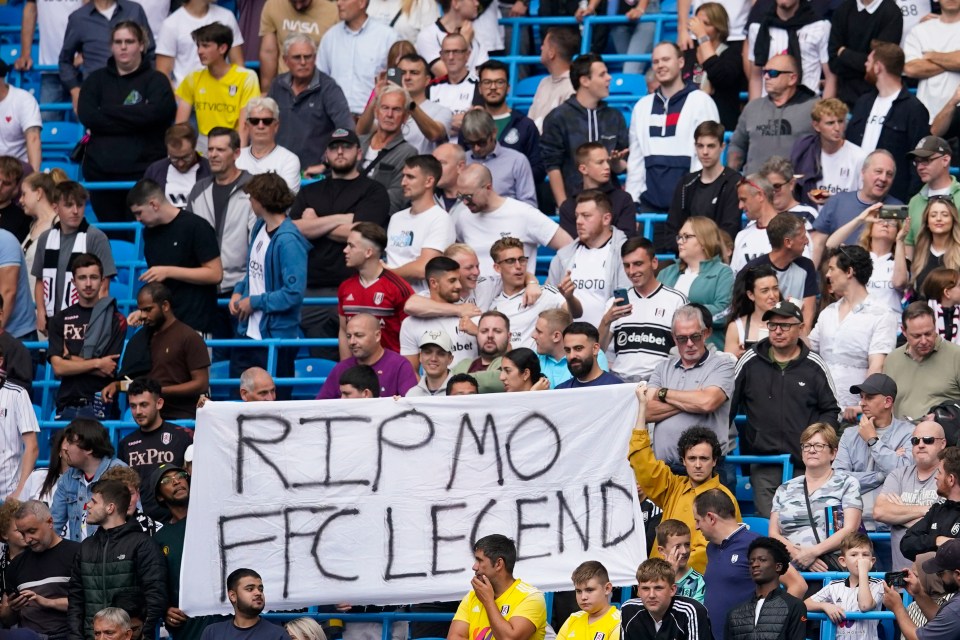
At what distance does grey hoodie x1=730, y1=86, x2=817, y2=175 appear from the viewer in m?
14.4

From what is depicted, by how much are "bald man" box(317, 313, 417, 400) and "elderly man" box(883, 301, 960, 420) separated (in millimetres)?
2956

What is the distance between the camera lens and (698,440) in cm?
1067

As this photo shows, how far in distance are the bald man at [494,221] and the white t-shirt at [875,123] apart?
235cm

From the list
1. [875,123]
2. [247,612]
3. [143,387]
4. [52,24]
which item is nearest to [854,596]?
[247,612]

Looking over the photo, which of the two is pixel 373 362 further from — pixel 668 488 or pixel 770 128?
pixel 770 128

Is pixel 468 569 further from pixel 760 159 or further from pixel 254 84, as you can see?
pixel 254 84

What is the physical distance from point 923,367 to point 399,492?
10.8ft

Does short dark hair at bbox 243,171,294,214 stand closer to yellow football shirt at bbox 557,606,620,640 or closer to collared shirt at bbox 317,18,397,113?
collared shirt at bbox 317,18,397,113

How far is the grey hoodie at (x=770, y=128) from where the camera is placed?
565 inches

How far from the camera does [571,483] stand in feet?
34.7

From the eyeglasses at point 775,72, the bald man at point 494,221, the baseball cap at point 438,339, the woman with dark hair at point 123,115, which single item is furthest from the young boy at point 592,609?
the woman with dark hair at point 123,115

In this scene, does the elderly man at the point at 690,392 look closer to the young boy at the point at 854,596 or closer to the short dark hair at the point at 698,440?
the short dark hair at the point at 698,440

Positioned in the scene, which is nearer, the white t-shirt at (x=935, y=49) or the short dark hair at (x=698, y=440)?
the short dark hair at (x=698, y=440)

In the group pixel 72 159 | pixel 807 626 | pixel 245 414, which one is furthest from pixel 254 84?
pixel 807 626
